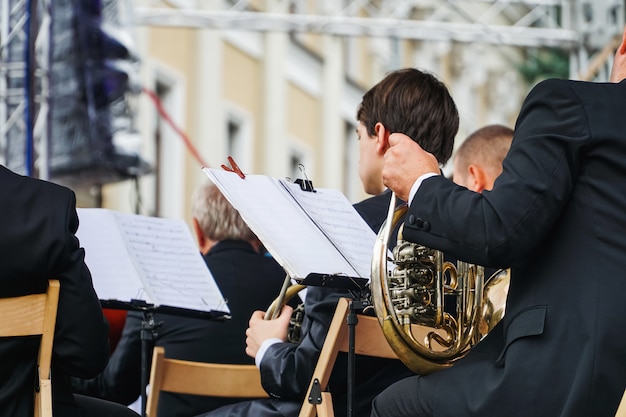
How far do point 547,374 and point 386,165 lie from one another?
0.70m

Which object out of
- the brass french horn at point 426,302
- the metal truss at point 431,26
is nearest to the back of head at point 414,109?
the brass french horn at point 426,302

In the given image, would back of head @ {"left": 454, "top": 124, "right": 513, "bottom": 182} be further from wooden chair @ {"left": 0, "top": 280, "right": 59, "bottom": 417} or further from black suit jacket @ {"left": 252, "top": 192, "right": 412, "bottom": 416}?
wooden chair @ {"left": 0, "top": 280, "right": 59, "bottom": 417}

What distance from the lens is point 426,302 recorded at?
11.8 feet

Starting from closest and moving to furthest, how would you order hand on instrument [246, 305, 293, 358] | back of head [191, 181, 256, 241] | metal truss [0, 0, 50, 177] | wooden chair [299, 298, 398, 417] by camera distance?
wooden chair [299, 298, 398, 417], hand on instrument [246, 305, 293, 358], back of head [191, 181, 256, 241], metal truss [0, 0, 50, 177]

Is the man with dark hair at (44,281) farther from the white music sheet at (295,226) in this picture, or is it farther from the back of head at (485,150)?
the back of head at (485,150)

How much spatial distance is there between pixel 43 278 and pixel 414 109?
1328 millimetres

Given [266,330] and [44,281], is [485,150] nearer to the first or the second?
[266,330]

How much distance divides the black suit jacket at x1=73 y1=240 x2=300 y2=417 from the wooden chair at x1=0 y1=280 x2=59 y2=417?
1.59 m

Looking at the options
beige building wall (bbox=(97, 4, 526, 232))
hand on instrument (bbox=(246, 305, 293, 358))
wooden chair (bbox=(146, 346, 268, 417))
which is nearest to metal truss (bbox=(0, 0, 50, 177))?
wooden chair (bbox=(146, 346, 268, 417))

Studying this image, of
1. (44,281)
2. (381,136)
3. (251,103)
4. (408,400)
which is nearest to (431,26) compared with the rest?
(251,103)

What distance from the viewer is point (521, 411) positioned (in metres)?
3.26

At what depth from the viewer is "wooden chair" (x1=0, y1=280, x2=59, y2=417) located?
3771mm

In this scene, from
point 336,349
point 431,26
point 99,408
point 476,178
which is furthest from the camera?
point 431,26

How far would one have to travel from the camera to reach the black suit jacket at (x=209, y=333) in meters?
5.51
